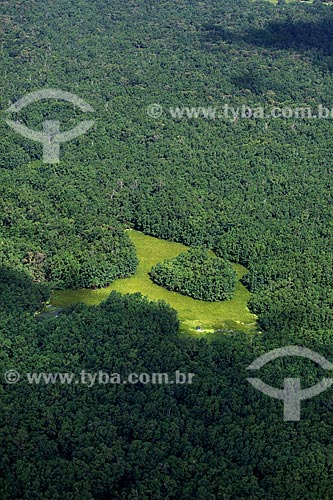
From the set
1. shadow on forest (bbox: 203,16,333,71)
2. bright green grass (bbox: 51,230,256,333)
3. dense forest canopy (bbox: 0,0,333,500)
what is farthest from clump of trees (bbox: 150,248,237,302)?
shadow on forest (bbox: 203,16,333,71)

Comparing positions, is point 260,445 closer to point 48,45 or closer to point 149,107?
point 149,107

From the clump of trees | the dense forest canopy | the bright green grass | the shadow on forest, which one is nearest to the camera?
the dense forest canopy

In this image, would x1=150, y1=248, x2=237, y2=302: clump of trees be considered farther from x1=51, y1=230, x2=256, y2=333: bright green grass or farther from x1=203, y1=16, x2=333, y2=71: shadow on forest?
x1=203, y1=16, x2=333, y2=71: shadow on forest

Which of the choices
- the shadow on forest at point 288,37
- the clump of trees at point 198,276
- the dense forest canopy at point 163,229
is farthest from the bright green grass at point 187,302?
the shadow on forest at point 288,37

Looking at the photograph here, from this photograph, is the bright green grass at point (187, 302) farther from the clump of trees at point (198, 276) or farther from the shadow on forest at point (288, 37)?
the shadow on forest at point (288, 37)

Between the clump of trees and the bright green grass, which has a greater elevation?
the clump of trees
